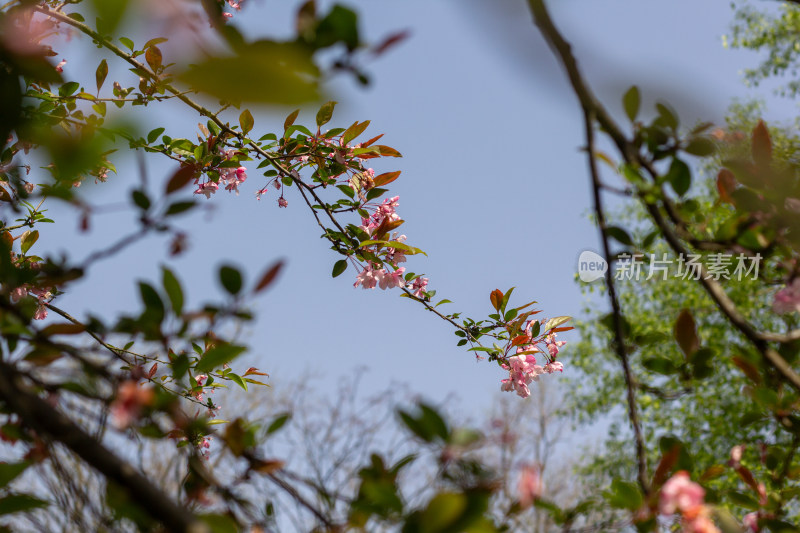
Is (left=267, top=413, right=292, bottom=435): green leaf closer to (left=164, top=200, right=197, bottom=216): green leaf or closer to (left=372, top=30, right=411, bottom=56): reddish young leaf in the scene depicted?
(left=164, top=200, right=197, bottom=216): green leaf

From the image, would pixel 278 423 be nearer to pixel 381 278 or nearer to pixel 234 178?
pixel 381 278

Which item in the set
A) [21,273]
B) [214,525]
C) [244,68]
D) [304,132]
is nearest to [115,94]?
[304,132]

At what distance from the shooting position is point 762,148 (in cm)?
90

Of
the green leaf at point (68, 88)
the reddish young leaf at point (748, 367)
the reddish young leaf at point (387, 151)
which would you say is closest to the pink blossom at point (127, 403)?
the reddish young leaf at point (748, 367)

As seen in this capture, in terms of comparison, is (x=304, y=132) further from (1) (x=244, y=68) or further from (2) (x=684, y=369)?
(1) (x=244, y=68)

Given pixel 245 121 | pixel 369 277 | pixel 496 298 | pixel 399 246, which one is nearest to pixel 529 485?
pixel 399 246

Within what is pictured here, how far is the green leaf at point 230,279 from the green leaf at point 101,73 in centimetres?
145

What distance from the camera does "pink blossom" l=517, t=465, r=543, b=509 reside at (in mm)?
682

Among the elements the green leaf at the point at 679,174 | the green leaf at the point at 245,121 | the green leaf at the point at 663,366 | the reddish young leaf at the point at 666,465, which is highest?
the green leaf at the point at 245,121

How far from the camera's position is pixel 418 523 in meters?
0.54

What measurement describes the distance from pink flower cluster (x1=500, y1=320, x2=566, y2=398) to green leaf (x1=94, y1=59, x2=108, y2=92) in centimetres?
A: 144

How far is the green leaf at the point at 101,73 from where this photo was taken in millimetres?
1797

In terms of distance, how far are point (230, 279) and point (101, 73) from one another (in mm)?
1470

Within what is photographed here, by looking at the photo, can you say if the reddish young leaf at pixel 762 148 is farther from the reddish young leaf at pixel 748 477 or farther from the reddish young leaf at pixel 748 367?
the reddish young leaf at pixel 748 477
